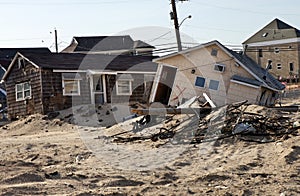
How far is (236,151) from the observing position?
10.6m

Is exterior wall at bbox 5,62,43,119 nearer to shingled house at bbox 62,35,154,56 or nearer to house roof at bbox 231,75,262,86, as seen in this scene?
house roof at bbox 231,75,262,86

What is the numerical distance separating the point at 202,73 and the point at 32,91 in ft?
36.2

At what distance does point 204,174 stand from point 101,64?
2330 cm

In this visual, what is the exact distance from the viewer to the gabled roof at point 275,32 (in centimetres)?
6159

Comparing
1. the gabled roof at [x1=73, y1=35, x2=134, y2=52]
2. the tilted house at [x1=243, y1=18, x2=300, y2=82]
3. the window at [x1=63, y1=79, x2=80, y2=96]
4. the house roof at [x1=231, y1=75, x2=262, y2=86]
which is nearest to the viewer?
the house roof at [x1=231, y1=75, x2=262, y2=86]

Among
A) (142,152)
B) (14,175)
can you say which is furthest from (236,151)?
(14,175)

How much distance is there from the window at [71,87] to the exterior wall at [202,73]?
7.83 m

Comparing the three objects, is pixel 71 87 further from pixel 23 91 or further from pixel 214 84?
pixel 214 84

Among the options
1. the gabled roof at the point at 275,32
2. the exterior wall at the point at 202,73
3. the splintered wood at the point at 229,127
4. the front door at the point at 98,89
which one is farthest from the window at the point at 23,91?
the gabled roof at the point at 275,32

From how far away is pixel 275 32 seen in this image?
63188 millimetres

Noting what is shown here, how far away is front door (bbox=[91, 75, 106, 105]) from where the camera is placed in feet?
96.6

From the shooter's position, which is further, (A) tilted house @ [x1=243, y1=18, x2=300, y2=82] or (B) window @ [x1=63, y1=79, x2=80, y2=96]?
(A) tilted house @ [x1=243, y1=18, x2=300, y2=82]

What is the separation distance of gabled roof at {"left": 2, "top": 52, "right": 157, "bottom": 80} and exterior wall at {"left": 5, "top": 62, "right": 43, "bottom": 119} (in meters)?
0.44

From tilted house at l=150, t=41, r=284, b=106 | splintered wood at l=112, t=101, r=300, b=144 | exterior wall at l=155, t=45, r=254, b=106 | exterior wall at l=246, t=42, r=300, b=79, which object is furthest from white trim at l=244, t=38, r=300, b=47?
splintered wood at l=112, t=101, r=300, b=144
